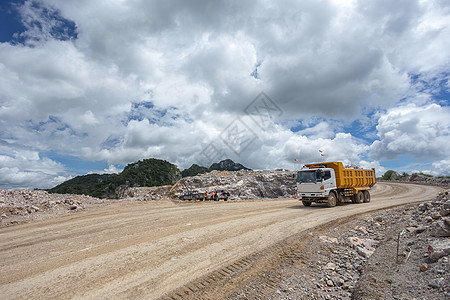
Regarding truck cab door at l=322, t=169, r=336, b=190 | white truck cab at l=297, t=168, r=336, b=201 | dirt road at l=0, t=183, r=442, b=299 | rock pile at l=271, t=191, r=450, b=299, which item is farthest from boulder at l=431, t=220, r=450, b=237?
truck cab door at l=322, t=169, r=336, b=190

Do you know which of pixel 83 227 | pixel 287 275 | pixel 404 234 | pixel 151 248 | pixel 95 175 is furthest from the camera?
pixel 95 175

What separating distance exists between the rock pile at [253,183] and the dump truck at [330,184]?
43.1 feet

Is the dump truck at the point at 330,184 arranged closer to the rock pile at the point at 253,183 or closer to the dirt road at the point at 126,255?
the dirt road at the point at 126,255

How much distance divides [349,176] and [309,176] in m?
4.45

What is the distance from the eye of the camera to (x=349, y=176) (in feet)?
57.2

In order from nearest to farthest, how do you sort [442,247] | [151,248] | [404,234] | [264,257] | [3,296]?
[3,296]
[442,247]
[264,257]
[151,248]
[404,234]

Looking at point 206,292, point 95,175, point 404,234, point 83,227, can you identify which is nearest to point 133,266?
point 206,292

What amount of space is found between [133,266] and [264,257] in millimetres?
3413

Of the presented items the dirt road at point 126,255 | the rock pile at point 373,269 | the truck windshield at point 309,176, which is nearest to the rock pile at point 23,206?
the dirt road at point 126,255

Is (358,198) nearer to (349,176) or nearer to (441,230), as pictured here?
(349,176)

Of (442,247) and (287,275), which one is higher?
(442,247)

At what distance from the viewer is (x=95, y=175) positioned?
9675 cm

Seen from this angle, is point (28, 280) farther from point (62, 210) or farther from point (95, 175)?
point (95, 175)

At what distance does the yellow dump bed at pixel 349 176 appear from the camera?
53.9 ft
